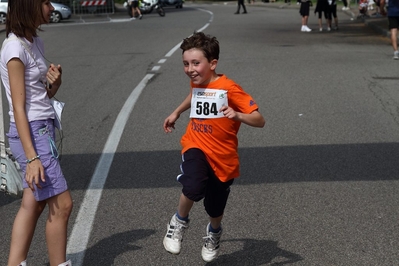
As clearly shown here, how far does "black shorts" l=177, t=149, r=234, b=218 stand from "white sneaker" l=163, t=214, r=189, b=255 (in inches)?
7.6

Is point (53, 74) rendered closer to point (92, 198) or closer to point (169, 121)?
point (169, 121)

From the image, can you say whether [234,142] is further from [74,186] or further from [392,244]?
[74,186]

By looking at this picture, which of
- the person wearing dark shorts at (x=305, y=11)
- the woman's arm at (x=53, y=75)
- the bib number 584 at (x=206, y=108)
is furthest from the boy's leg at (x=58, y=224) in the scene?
the person wearing dark shorts at (x=305, y=11)

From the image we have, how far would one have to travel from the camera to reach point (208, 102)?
449 centimetres

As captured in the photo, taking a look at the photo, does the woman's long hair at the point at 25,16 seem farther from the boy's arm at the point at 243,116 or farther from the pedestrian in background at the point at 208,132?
the boy's arm at the point at 243,116

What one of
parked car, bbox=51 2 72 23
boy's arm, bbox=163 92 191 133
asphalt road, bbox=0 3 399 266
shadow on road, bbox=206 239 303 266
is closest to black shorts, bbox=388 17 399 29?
asphalt road, bbox=0 3 399 266

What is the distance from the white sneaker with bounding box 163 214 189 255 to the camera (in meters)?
4.56

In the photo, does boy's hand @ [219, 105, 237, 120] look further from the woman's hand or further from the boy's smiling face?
the woman's hand

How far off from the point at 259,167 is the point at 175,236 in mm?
2978

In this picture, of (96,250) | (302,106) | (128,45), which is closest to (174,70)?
(302,106)

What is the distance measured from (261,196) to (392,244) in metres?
1.48

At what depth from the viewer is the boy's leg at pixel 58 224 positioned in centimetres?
420

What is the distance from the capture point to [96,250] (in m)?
5.14

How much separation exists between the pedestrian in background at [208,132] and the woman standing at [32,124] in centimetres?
71
